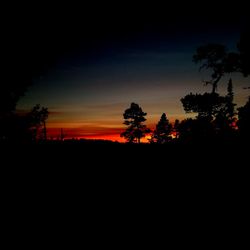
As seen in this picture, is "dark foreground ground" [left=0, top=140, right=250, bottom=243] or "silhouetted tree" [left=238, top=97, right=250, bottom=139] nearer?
"dark foreground ground" [left=0, top=140, right=250, bottom=243]

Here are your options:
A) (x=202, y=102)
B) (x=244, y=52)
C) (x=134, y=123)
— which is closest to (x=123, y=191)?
(x=244, y=52)

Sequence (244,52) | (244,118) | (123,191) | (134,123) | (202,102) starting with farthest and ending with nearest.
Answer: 1. (134,123)
2. (202,102)
3. (244,118)
4. (244,52)
5. (123,191)

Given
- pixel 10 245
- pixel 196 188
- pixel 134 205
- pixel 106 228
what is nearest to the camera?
pixel 10 245

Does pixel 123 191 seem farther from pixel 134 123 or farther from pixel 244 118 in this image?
pixel 134 123

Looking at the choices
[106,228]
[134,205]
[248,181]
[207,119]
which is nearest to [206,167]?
[248,181]

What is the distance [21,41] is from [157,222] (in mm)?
11540

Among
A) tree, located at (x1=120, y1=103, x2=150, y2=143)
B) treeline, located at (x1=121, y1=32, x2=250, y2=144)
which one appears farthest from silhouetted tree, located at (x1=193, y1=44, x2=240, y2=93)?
tree, located at (x1=120, y1=103, x2=150, y2=143)

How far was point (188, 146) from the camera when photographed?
14242mm

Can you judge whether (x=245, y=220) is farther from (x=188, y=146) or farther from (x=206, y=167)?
(x=188, y=146)

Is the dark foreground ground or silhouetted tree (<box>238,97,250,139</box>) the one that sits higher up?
silhouetted tree (<box>238,97,250,139</box>)

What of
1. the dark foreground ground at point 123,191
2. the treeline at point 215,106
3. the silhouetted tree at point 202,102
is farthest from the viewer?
the silhouetted tree at point 202,102

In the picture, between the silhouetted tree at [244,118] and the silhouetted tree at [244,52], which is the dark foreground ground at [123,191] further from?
the silhouetted tree at [244,52]

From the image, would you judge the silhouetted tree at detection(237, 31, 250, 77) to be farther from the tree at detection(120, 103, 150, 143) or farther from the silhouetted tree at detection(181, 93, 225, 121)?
the tree at detection(120, 103, 150, 143)

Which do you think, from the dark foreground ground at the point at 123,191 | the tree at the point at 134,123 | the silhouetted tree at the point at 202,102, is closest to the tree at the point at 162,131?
the tree at the point at 134,123
